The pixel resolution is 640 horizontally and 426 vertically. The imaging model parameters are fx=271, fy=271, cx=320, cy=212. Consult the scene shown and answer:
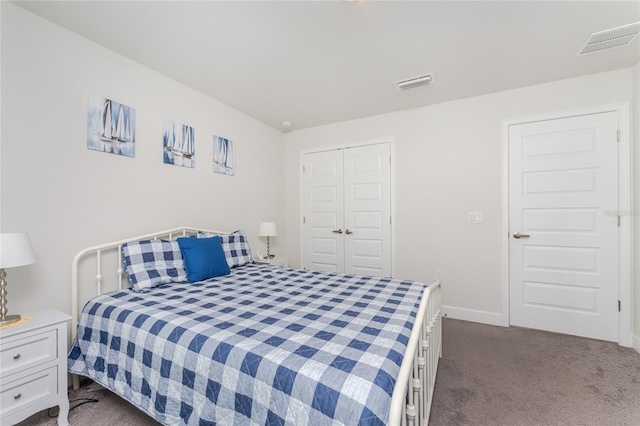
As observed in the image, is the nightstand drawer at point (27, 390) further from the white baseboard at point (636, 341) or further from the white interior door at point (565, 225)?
the white baseboard at point (636, 341)

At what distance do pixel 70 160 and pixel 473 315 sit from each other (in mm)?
4007

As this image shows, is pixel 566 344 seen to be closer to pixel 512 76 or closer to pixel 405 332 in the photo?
pixel 405 332

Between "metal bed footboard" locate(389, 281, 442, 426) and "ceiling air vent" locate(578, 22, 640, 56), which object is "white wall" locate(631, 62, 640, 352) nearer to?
"ceiling air vent" locate(578, 22, 640, 56)

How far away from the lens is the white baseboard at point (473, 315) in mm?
2971

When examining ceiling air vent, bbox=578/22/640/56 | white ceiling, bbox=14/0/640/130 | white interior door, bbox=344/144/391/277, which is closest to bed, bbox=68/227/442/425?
white interior door, bbox=344/144/391/277

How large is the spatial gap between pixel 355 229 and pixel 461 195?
4.52 ft

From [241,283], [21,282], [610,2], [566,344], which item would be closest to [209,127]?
[241,283]

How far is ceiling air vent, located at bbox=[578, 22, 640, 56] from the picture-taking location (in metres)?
1.94

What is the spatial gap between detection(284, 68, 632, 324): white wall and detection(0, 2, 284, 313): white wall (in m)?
2.44

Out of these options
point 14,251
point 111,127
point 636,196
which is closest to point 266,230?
point 111,127

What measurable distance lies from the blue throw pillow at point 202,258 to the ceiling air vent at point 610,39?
341 centimetres

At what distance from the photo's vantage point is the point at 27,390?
1.43 meters

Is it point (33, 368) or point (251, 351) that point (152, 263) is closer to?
point (33, 368)

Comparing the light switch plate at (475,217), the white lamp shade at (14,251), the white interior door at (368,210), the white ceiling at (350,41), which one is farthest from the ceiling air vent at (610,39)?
the white lamp shade at (14,251)
